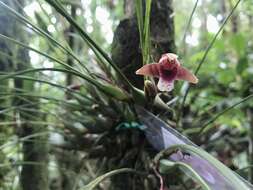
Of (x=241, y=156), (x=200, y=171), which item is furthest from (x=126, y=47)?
(x=241, y=156)

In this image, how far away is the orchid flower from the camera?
0.49 meters

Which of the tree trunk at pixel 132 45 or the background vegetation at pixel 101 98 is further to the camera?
the tree trunk at pixel 132 45

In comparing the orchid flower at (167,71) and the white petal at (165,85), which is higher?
the orchid flower at (167,71)

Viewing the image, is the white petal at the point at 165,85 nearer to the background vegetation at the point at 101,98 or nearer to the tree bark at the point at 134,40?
the background vegetation at the point at 101,98

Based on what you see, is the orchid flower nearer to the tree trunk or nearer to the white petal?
the white petal

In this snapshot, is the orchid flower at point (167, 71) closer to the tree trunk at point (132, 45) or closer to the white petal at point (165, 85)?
the white petal at point (165, 85)

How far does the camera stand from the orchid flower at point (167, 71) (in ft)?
1.61

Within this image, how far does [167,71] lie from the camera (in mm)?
494

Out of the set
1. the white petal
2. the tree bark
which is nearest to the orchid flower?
the white petal

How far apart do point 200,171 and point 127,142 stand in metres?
0.22

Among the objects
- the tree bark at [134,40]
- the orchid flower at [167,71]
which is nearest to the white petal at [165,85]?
the orchid flower at [167,71]

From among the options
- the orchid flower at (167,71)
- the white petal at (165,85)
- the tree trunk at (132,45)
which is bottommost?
the white petal at (165,85)

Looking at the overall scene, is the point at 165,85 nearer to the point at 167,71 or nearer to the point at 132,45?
the point at 167,71

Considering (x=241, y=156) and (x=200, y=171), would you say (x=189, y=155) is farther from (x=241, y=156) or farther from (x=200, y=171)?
(x=241, y=156)
